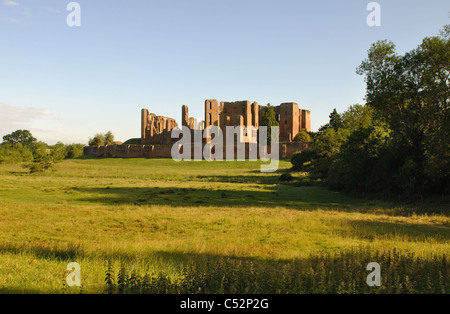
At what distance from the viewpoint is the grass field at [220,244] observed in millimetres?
6461

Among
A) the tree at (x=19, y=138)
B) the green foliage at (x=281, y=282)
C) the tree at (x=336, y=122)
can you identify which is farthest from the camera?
the tree at (x=19, y=138)

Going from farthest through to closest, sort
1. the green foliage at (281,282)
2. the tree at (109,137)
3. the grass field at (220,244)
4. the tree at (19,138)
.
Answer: the tree at (19,138), the tree at (109,137), the grass field at (220,244), the green foliage at (281,282)

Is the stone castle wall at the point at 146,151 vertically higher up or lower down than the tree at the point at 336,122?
lower down

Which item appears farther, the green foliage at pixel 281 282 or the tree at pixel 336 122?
the tree at pixel 336 122

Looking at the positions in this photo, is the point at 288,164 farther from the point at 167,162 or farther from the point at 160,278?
the point at 160,278

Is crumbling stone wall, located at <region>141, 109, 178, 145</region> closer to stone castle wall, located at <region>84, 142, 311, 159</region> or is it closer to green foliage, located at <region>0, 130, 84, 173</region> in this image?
stone castle wall, located at <region>84, 142, 311, 159</region>

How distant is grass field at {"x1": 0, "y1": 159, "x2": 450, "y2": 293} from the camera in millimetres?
6461

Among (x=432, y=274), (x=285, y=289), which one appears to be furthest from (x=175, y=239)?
(x=432, y=274)

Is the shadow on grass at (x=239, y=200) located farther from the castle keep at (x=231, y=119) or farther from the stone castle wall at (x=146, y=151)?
the castle keep at (x=231, y=119)

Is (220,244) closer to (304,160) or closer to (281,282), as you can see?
(281,282)

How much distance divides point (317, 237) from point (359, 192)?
19712 millimetres

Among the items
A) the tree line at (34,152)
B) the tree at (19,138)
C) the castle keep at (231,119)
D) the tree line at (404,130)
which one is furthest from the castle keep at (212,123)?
the tree at (19,138)

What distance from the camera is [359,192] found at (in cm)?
3073

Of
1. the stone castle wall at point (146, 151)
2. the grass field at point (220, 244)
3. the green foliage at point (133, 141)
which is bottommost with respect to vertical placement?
the grass field at point (220, 244)
